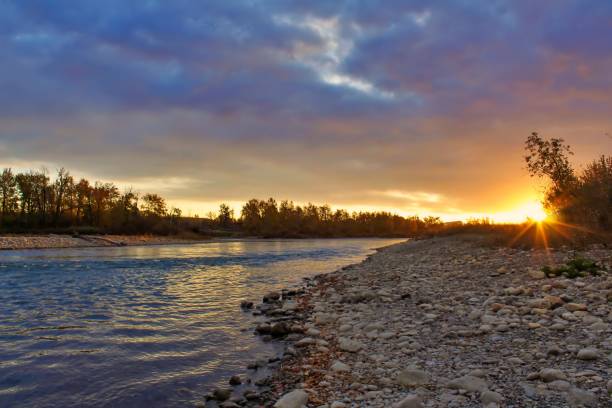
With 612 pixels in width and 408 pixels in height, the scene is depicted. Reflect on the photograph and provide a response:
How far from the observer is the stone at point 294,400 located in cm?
594

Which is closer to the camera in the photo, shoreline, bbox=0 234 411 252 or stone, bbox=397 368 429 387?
stone, bbox=397 368 429 387

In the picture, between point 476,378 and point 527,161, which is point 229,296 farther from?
point 527,161

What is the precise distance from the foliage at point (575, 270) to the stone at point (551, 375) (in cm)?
762

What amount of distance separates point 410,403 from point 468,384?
999 mm

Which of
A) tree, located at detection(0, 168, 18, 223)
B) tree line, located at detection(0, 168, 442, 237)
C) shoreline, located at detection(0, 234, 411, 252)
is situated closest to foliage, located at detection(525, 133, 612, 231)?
shoreline, located at detection(0, 234, 411, 252)

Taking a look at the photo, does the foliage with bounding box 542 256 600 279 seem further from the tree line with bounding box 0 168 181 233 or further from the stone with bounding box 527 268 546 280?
the tree line with bounding box 0 168 181 233

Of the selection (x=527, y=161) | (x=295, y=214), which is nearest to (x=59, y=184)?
(x=295, y=214)

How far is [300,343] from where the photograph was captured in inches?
380

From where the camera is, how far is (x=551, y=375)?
218 inches

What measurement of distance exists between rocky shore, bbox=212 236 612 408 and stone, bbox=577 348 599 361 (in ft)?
0.05

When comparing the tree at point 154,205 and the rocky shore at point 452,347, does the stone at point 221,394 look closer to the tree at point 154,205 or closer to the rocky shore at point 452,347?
the rocky shore at point 452,347

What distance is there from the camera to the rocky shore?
217 inches

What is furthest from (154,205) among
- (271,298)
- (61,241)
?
(271,298)

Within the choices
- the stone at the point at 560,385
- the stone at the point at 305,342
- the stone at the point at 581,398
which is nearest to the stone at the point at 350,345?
the stone at the point at 305,342
